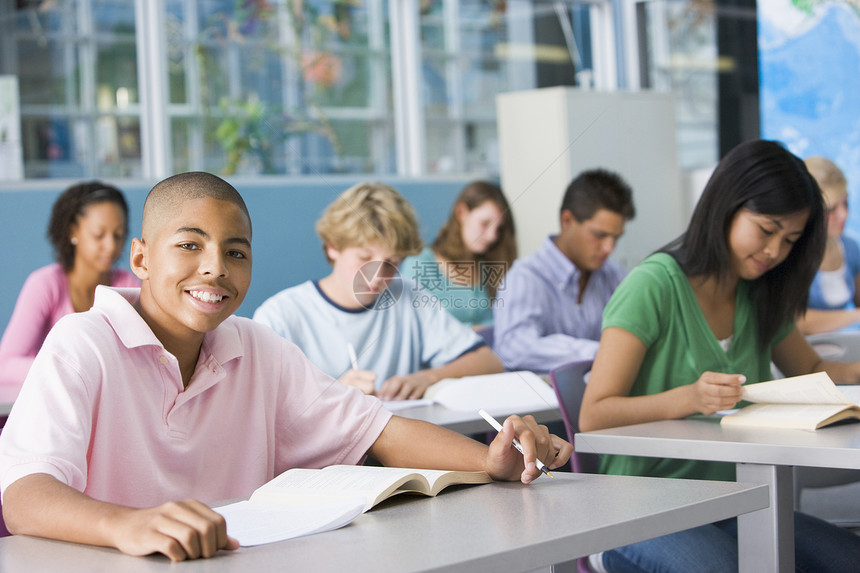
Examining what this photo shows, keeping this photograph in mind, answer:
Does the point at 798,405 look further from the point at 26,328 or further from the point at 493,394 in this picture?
the point at 26,328

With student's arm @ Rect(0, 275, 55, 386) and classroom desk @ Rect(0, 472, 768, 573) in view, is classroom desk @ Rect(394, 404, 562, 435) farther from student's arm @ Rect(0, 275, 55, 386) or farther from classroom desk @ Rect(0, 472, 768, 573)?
student's arm @ Rect(0, 275, 55, 386)

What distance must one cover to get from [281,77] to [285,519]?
3853 mm

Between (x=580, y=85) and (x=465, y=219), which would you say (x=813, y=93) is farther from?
(x=465, y=219)

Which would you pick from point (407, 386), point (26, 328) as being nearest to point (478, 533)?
point (407, 386)

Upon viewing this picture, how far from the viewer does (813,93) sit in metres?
4.91

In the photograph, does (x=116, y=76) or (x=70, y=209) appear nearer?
(x=70, y=209)

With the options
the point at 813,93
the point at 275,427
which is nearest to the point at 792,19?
the point at 813,93

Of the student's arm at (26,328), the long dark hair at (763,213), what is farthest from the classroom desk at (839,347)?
the student's arm at (26,328)

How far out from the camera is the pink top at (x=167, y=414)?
114 cm

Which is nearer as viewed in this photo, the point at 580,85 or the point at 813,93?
the point at 813,93

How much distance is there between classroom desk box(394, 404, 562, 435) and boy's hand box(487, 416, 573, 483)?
0.45m

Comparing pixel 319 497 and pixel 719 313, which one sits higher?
pixel 719 313

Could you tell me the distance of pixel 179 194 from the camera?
1293 mm

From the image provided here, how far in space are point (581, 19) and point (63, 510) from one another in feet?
17.5
